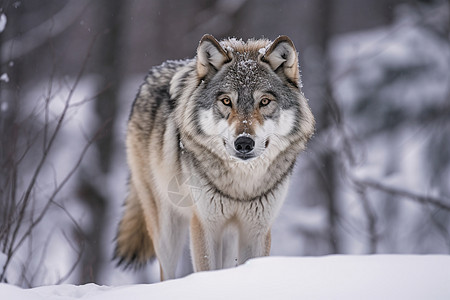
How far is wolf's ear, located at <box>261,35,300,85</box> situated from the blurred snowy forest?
481 centimetres

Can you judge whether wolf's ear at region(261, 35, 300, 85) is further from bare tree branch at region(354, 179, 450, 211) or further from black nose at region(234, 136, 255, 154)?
bare tree branch at region(354, 179, 450, 211)

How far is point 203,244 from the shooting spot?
4.37 meters

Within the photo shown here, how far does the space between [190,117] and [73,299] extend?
1.72m

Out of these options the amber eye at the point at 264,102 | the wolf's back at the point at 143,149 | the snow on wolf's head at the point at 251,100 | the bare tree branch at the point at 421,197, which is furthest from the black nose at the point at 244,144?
the bare tree branch at the point at 421,197

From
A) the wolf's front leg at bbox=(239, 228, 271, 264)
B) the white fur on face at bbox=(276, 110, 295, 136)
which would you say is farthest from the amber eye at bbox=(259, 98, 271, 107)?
the wolf's front leg at bbox=(239, 228, 271, 264)

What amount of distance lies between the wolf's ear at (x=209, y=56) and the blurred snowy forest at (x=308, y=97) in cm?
494

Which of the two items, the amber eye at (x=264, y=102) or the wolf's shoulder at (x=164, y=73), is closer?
the amber eye at (x=264, y=102)

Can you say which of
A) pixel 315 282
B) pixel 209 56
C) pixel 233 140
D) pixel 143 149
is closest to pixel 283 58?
pixel 209 56

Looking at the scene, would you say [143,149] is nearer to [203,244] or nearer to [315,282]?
[203,244]

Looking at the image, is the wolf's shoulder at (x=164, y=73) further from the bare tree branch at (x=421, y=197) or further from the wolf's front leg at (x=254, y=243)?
the bare tree branch at (x=421, y=197)

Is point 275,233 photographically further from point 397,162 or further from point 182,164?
point 182,164

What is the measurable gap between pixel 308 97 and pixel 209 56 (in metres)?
8.12

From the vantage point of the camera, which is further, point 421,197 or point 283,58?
point 421,197

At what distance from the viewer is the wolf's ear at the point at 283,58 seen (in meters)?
4.25
